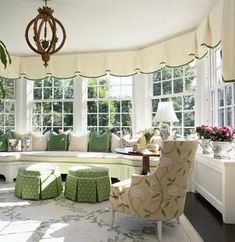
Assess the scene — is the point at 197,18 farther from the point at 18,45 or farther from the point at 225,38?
the point at 18,45

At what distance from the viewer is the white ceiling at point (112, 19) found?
382 cm

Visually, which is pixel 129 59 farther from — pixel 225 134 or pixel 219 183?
pixel 219 183

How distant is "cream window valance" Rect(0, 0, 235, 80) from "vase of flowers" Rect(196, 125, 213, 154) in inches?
46.2

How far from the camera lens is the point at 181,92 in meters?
5.30

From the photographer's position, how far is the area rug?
2.74 meters

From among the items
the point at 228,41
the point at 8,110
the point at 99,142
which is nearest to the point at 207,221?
the point at 228,41

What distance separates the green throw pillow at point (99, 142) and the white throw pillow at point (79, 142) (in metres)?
0.11

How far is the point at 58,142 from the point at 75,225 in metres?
3.10

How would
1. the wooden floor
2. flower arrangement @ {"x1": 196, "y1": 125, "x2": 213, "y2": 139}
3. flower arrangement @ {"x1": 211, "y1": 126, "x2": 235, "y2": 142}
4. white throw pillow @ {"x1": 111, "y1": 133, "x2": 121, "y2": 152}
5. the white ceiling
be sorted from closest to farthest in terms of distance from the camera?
the wooden floor
flower arrangement @ {"x1": 211, "y1": 126, "x2": 235, "y2": 142}
flower arrangement @ {"x1": 196, "y1": 125, "x2": 213, "y2": 139}
the white ceiling
white throw pillow @ {"x1": 111, "y1": 133, "x2": 121, "y2": 152}

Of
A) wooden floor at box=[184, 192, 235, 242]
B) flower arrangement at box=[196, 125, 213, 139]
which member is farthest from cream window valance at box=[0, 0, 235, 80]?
wooden floor at box=[184, 192, 235, 242]

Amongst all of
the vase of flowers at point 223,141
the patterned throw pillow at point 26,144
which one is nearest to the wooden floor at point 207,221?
the vase of flowers at point 223,141

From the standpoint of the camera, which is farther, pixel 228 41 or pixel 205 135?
pixel 205 135

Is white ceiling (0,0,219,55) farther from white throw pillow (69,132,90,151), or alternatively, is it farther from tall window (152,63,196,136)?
white throw pillow (69,132,90,151)

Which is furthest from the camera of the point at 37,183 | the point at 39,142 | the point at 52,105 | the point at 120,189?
the point at 52,105
